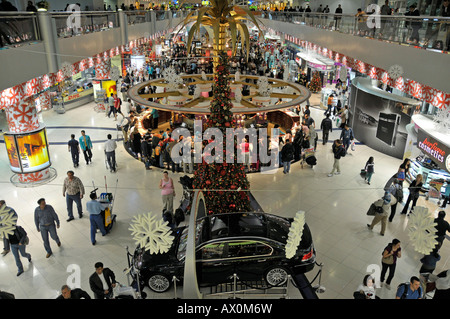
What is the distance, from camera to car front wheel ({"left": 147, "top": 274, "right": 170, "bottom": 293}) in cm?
681

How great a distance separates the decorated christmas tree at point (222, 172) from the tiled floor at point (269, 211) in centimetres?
85

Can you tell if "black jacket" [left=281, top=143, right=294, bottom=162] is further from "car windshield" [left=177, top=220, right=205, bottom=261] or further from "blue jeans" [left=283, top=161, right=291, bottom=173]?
"car windshield" [left=177, top=220, right=205, bottom=261]

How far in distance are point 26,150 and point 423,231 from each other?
442 inches

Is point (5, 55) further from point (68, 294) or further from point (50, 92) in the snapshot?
point (50, 92)

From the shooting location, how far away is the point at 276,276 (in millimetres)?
6902

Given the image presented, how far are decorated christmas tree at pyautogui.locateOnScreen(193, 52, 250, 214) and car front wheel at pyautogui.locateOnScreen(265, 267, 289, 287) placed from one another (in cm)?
233

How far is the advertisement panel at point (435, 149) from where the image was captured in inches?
350

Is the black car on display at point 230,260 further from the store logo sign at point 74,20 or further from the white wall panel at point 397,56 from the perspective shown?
the store logo sign at point 74,20

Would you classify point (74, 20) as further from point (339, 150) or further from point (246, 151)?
point (339, 150)

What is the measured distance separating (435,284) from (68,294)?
6.49 metres

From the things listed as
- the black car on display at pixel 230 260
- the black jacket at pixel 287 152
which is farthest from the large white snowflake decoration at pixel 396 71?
the black car on display at pixel 230 260

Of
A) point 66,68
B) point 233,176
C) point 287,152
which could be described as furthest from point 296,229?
point 66,68

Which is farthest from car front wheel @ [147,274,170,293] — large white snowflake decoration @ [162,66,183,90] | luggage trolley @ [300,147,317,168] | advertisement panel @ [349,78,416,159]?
advertisement panel @ [349,78,416,159]

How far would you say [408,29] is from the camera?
1062 centimetres
